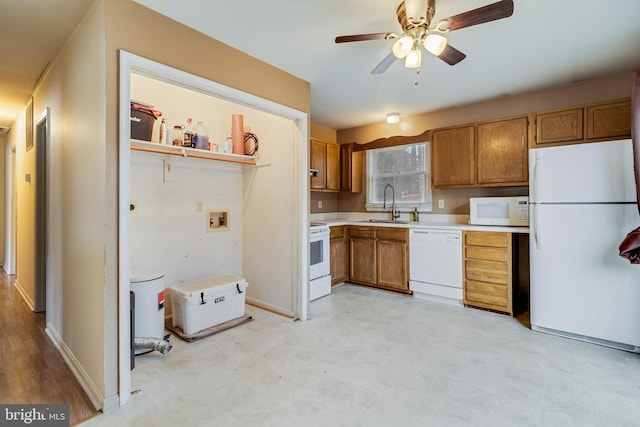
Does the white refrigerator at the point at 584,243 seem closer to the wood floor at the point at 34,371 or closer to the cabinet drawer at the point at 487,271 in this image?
the cabinet drawer at the point at 487,271

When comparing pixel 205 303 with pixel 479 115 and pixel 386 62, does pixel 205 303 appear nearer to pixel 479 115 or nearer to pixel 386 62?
pixel 386 62

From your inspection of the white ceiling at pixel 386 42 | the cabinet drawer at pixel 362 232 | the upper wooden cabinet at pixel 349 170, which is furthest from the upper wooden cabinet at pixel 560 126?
the upper wooden cabinet at pixel 349 170

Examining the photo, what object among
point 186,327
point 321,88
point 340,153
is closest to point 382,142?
point 340,153

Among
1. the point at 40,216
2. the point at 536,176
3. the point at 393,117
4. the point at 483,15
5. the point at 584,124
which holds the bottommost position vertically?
the point at 40,216

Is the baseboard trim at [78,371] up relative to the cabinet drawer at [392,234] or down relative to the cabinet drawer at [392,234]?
down

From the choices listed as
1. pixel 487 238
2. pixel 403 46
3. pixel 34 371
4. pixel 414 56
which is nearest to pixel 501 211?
pixel 487 238

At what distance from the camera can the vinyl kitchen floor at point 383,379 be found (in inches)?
66.9

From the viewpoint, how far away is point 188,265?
128 inches

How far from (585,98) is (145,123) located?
4.30 meters

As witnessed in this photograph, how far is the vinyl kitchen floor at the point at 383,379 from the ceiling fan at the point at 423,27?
219 cm

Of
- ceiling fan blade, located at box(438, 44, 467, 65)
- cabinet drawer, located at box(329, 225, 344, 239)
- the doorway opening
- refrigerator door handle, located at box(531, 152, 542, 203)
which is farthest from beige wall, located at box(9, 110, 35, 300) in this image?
refrigerator door handle, located at box(531, 152, 542, 203)

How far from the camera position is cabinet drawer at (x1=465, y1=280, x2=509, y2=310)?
325cm

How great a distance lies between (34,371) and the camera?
2180 millimetres

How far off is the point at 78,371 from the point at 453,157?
4160mm
